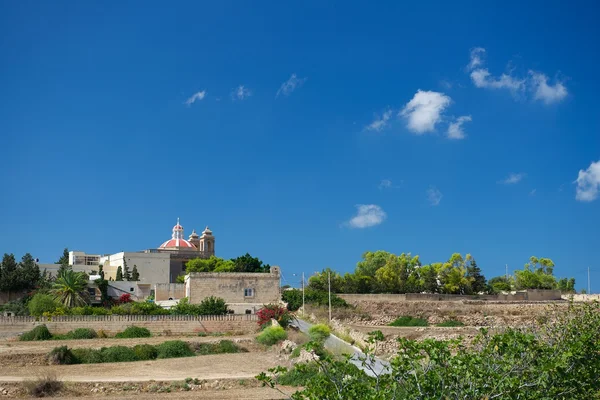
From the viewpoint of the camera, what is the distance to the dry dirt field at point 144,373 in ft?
66.5

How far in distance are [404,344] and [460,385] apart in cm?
82

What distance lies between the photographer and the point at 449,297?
5700 cm

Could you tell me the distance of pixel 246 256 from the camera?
226 ft

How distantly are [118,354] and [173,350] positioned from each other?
2.60m

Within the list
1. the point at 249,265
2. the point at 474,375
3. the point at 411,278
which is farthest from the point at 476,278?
the point at 474,375

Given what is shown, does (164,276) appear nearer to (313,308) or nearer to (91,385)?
(313,308)

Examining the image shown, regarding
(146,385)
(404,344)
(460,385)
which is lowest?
(146,385)

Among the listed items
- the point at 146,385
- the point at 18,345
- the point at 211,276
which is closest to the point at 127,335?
the point at 18,345

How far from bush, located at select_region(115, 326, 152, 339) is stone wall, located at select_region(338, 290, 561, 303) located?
2107 centimetres


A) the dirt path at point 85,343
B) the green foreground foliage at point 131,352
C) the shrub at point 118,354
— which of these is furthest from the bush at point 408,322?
the shrub at point 118,354

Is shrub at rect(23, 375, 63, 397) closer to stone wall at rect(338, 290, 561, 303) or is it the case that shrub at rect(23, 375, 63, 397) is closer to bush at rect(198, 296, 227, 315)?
bush at rect(198, 296, 227, 315)

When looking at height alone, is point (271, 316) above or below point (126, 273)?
below

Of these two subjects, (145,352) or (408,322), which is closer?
(145,352)

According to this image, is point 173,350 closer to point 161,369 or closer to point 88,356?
point 88,356
